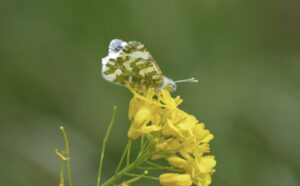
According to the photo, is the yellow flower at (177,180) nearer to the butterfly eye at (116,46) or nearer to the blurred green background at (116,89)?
the butterfly eye at (116,46)

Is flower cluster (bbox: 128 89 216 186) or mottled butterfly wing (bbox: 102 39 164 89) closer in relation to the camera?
flower cluster (bbox: 128 89 216 186)

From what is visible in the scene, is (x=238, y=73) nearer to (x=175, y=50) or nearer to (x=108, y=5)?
(x=175, y=50)

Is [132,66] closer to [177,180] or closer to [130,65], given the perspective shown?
[130,65]

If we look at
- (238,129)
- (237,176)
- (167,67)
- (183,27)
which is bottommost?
(237,176)

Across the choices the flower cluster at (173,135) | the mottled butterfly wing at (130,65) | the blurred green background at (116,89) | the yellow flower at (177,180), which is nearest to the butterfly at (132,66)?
the mottled butterfly wing at (130,65)

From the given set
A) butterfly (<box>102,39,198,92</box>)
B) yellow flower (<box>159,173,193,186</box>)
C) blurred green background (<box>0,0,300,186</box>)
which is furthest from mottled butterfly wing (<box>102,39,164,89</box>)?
blurred green background (<box>0,0,300,186</box>)

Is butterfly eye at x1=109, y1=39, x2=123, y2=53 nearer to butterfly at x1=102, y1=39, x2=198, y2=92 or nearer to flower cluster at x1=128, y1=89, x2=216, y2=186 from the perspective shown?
butterfly at x1=102, y1=39, x2=198, y2=92

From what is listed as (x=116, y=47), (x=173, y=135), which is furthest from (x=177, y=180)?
(x=116, y=47)

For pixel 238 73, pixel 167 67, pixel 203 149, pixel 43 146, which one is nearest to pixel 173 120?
pixel 203 149
